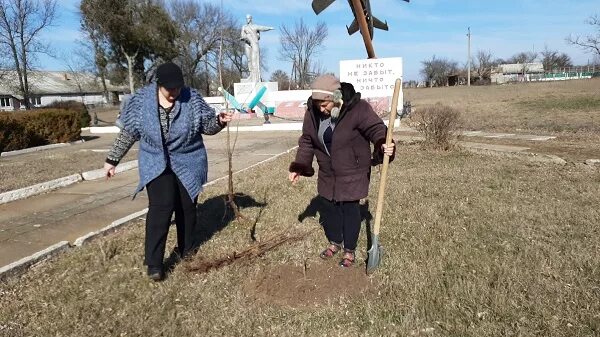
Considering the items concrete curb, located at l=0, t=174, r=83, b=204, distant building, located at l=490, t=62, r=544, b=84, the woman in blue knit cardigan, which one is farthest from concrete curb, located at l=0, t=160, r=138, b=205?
distant building, located at l=490, t=62, r=544, b=84

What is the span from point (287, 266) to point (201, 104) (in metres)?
1.47

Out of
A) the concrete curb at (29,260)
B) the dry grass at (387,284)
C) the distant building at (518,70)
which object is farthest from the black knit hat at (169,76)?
the distant building at (518,70)

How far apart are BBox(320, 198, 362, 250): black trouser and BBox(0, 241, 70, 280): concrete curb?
8.21ft

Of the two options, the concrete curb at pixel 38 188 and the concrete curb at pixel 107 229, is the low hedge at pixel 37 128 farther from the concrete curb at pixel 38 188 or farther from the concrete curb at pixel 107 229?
the concrete curb at pixel 107 229

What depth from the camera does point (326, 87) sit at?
3305 mm

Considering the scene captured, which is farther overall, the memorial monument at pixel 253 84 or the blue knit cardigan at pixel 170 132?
the memorial monument at pixel 253 84

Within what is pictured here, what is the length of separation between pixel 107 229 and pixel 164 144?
194 cm

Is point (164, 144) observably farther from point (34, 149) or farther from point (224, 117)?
point (34, 149)

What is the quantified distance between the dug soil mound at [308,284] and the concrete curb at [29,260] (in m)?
1.97

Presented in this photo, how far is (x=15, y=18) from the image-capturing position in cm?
2772


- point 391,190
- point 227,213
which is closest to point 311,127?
point 227,213

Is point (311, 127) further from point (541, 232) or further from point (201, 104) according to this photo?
point (541, 232)

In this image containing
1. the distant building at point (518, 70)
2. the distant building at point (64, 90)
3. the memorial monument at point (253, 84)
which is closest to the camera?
the memorial monument at point (253, 84)

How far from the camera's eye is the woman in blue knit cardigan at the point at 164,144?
339cm
